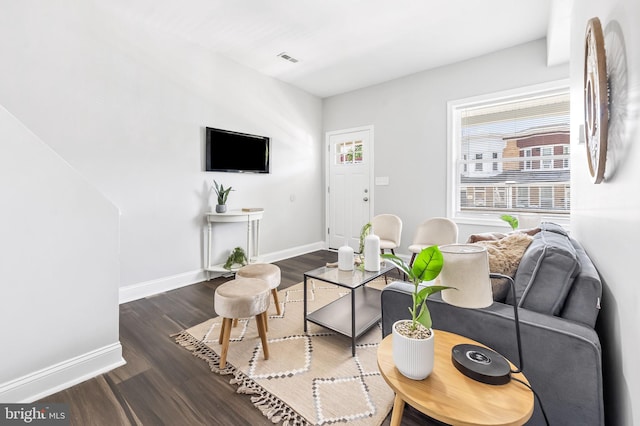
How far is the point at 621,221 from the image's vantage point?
0.94 metres

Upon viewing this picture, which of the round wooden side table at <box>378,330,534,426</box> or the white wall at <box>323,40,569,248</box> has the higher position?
the white wall at <box>323,40,569,248</box>

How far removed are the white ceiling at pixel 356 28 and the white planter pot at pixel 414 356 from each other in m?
2.87

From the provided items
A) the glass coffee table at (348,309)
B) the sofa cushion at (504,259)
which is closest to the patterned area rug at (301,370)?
the glass coffee table at (348,309)

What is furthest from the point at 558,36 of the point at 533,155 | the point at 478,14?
the point at 533,155

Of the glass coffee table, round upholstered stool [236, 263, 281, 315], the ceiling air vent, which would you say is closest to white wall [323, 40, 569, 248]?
the ceiling air vent

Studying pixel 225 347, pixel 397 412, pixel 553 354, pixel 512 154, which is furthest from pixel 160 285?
pixel 512 154

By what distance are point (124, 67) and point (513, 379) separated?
3.77 metres

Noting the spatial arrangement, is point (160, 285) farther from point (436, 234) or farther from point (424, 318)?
point (436, 234)

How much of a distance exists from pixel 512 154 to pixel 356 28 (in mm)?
2415

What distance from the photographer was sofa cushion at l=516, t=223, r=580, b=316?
1.13 meters

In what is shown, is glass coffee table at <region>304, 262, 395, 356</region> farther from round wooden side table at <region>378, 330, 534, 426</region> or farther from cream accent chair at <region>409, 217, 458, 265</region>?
cream accent chair at <region>409, 217, 458, 265</region>

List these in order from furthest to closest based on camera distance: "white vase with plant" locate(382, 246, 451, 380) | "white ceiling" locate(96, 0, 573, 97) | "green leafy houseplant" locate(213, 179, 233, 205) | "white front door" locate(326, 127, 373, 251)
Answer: "white front door" locate(326, 127, 373, 251) → "green leafy houseplant" locate(213, 179, 233, 205) → "white ceiling" locate(96, 0, 573, 97) → "white vase with plant" locate(382, 246, 451, 380)

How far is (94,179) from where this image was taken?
263 centimetres

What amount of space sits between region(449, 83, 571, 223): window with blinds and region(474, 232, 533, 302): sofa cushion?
2.39 metres
